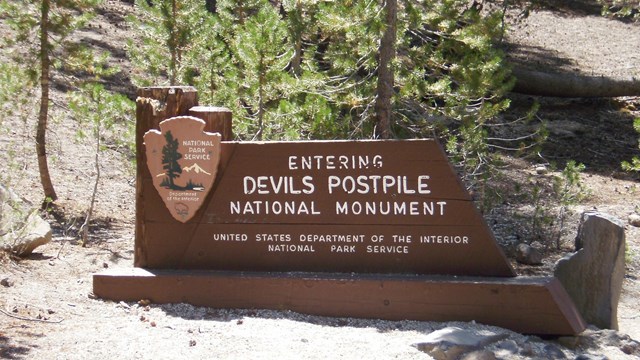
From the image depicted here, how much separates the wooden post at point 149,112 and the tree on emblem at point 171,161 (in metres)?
0.19

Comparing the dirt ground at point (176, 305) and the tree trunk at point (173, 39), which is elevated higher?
A: the tree trunk at point (173, 39)

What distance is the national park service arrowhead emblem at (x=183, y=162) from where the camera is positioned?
6.76 m

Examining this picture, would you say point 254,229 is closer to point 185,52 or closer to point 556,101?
point 185,52

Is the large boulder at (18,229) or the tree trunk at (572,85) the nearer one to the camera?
the large boulder at (18,229)

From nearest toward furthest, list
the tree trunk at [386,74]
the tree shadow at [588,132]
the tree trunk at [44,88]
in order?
the tree trunk at [386,74]
the tree trunk at [44,88]
the tree shadow at [588,132]

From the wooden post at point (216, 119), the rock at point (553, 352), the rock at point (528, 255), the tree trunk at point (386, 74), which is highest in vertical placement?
the tree trunk at point (386, 74)

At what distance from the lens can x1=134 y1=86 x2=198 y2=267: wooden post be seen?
6906 millimetres

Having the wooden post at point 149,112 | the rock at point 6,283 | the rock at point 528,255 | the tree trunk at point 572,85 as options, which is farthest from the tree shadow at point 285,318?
the tree trunk at point 572,85

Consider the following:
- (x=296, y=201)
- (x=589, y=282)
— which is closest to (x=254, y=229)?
(x=296, y=201)

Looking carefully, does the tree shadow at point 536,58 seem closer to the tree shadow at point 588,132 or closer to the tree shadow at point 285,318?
the tree shadow at point 588,132

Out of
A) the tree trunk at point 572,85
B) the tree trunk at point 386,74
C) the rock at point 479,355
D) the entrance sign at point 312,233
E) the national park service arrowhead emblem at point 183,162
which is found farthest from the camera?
the tree trunk at point 572,85

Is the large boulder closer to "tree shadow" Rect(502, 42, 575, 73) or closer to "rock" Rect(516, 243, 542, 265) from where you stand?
"rock" Rect(516, 243, 542, 265)

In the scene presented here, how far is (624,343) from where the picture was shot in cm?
644

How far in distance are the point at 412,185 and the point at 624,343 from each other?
6.12 ft
